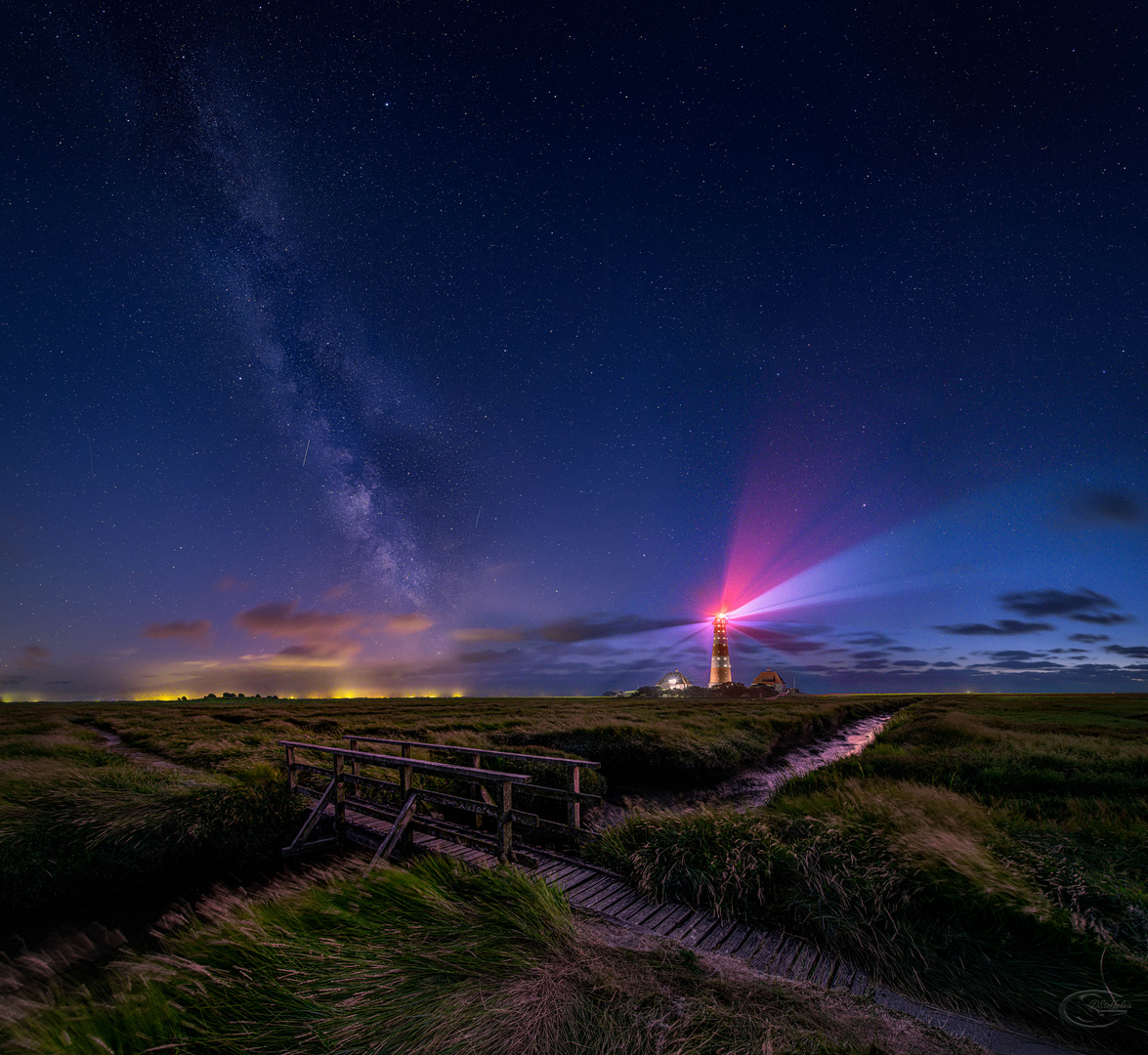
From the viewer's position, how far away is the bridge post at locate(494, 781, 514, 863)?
8.44 m

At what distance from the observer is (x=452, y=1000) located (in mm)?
4230

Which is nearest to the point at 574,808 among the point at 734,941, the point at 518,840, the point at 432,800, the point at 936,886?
the point at 518,840

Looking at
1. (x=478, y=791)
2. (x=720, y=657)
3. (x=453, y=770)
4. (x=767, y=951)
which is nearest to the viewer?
(x=767, y=951)

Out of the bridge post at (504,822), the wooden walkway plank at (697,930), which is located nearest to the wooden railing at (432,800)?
the bridge post at (504,822)

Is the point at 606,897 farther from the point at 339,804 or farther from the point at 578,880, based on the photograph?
the point at 339,804

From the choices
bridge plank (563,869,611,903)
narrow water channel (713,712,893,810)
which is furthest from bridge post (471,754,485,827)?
narrow water channel (713,712,893,810)

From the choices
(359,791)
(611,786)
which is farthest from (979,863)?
(611,786)

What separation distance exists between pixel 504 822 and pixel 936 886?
5.65 m

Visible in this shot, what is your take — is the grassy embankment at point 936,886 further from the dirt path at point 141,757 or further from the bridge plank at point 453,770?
the dirt path at point 141,757

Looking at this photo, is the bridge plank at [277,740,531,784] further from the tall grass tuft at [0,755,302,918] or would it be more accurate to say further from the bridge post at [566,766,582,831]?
the tall grass tuft at [0,755,302,918]

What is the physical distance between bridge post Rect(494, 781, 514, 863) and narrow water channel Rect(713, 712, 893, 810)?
552 centimetres

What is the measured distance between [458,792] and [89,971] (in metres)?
8.38

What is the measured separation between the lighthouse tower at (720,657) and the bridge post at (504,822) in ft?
448

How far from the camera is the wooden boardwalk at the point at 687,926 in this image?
5.35 meters
